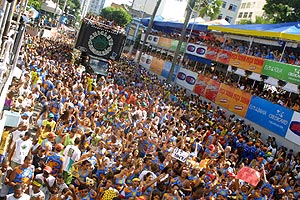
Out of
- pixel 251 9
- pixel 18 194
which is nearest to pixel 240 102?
pixel 18 194

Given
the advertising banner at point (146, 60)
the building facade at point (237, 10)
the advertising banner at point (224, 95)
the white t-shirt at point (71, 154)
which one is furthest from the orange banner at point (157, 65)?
the building facade at point (237, 10)

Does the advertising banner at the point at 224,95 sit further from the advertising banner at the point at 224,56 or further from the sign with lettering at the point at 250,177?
the sign with lettering at the point at 250,177

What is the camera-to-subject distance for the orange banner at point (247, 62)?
24.5 meters

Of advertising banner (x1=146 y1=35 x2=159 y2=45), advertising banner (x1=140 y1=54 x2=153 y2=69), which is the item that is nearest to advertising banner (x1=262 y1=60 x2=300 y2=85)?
advertising banner (x1=140 y1=54 x2=153 y2=69)

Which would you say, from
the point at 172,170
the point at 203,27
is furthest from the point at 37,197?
the point at 203,27

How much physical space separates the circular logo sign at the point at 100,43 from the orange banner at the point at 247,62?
7601 millimetres

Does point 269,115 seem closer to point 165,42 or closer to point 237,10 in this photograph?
point 165,42

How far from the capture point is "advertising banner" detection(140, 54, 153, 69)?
43.2 meters

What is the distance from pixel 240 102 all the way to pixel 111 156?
639 inches

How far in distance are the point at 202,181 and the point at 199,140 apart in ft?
14.8

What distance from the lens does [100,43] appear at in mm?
26953

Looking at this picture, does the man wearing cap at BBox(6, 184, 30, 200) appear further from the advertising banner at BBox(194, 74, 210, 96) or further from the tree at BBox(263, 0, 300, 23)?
the tree at BBox(263, 0, 300, 23)

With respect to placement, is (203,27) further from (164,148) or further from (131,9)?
(131,9)

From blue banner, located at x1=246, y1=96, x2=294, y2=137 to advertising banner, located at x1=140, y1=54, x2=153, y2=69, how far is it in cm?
2088
